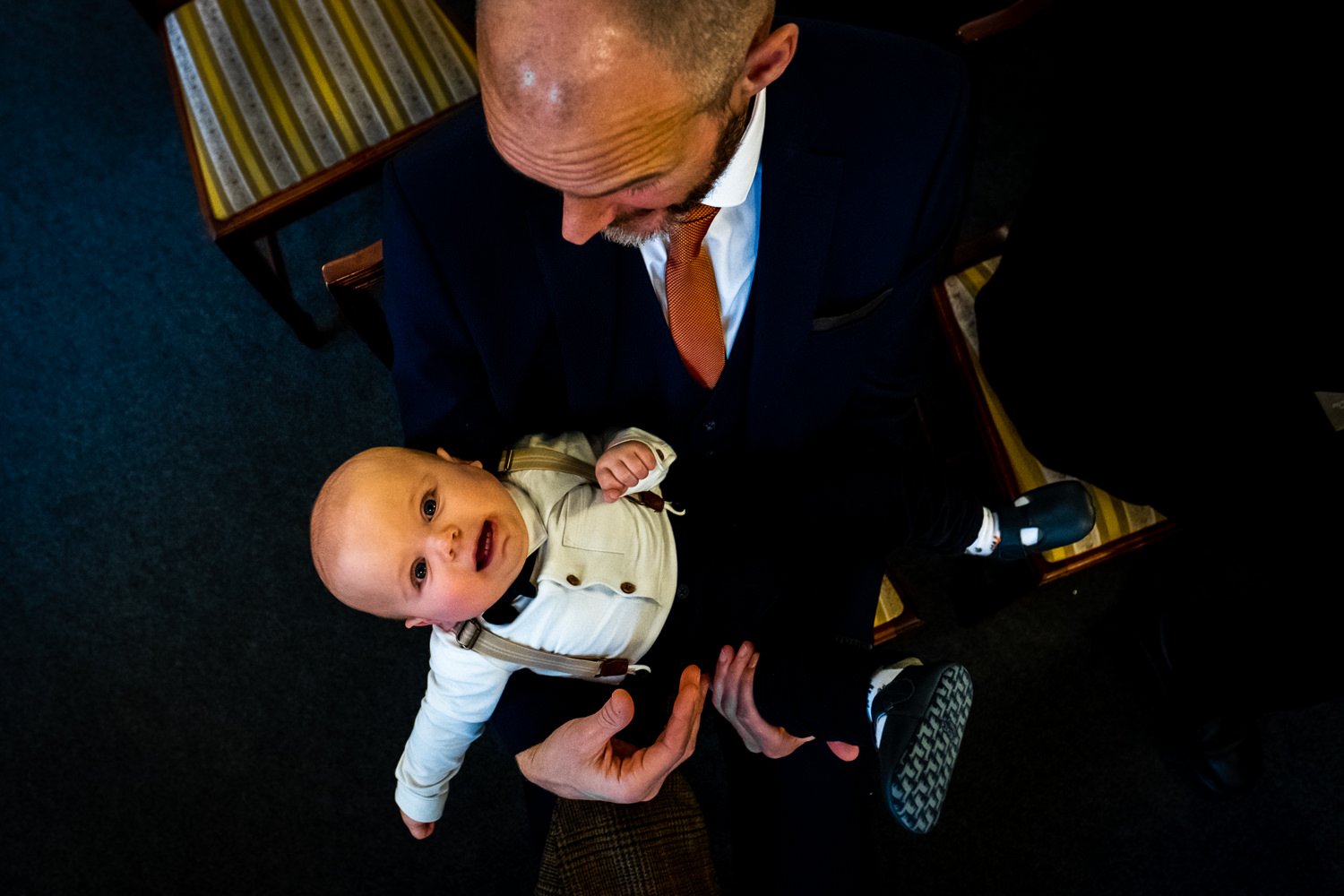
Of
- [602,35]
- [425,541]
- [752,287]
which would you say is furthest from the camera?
[752,287]

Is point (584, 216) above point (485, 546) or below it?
above

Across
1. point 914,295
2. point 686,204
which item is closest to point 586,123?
point 686,204

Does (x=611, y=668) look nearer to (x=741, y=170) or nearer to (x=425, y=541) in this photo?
(x=425, y=541)

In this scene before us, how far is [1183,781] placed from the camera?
5.83 feet

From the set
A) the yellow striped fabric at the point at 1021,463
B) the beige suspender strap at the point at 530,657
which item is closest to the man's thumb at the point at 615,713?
the beige suspender strap at the point at 530,657

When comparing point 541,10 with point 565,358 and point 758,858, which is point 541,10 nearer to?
point 565,358

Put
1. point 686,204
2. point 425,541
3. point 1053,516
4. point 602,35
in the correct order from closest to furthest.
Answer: point 602,35, point 686,204, point 425,541, point 1053,516

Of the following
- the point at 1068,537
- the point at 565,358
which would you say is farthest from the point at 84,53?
the point at 1068,537

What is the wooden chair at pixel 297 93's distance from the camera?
1.54m

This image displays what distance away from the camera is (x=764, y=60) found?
0.83 meters

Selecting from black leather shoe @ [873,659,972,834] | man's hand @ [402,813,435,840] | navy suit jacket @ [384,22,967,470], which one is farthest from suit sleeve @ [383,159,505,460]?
black leather shoe @ [873,659,972,834]

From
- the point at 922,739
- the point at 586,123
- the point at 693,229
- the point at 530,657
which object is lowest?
the point at 922,739

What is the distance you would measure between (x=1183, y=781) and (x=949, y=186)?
136 centimetres

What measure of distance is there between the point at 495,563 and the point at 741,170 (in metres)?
0.55
